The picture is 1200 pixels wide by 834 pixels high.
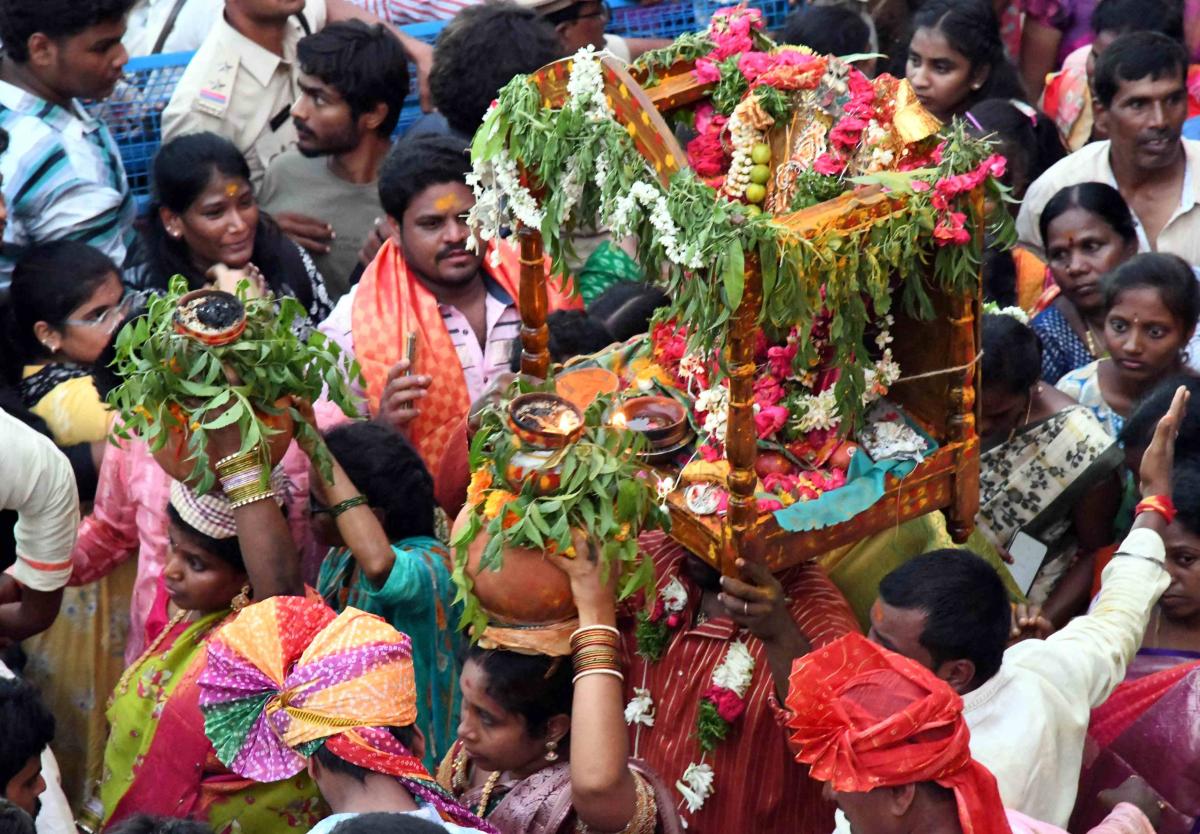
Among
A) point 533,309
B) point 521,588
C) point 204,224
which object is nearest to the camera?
point 521,588

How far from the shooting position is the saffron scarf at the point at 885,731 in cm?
329

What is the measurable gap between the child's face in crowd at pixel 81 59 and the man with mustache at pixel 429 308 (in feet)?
4.37

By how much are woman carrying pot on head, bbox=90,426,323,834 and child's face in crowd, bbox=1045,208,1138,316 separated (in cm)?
329

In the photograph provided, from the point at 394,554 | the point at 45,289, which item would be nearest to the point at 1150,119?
the point at 394,554

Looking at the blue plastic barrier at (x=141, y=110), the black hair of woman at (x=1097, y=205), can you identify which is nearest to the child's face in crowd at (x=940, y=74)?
the black hair of woman at (x=1097, y=205)

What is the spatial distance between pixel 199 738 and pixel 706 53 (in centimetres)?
237

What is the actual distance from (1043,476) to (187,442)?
8.75 ft

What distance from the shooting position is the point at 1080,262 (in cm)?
649

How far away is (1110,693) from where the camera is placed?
4.36 meters

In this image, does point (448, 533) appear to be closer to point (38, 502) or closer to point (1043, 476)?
point (38, 502)

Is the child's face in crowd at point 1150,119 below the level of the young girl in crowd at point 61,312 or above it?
above

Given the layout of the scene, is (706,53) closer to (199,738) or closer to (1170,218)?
(199,738)

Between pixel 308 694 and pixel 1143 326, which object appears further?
pixel 1143 326

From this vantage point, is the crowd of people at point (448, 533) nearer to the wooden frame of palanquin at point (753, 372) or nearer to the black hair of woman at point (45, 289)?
the black hair of woman at point (45, 289)
